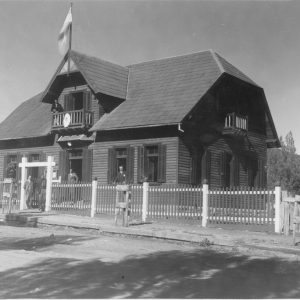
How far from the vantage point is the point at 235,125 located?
76.4ft

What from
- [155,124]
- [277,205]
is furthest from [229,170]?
[277,205]

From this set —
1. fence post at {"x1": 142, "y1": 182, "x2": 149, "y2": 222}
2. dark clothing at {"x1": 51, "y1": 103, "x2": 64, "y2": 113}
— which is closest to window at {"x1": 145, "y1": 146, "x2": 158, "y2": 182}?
fence post at {"x1": 142, "y1": 182, "x2": 149, "y2": 222}

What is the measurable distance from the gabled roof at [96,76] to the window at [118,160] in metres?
2.74

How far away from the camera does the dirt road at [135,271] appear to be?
6371mm

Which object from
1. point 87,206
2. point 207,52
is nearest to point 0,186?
point 87,206

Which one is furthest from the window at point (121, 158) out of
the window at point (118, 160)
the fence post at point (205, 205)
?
the fence post at point (205, 205)

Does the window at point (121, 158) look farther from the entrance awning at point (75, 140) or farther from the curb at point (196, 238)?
the curb at point (196, 238)

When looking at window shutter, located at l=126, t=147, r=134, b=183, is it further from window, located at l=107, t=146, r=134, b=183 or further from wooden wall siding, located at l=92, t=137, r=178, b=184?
wooden wall siding, located at l=92, t=137, r=178, b=184

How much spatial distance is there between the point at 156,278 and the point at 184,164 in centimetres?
1390

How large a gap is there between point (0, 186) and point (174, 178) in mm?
7500

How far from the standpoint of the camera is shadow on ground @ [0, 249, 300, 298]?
6277mm

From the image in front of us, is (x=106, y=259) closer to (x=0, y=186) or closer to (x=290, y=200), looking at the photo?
(x=290, y=200)

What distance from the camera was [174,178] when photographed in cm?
2073

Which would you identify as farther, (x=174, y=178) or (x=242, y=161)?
(x=242, y=161)
